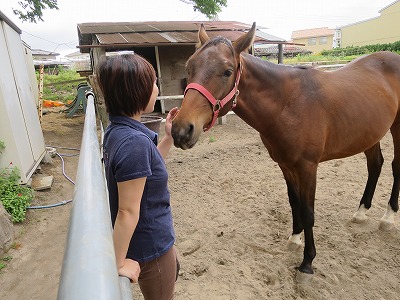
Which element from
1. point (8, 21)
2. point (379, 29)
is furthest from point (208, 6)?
point (379, 29)

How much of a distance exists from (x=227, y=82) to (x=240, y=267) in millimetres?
1659

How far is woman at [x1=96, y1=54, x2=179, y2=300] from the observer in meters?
1.01

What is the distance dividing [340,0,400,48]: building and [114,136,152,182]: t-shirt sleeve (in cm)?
4373

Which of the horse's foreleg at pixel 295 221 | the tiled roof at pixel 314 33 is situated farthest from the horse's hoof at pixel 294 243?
the tiled roof at pixel 314 33

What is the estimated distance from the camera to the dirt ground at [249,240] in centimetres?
240

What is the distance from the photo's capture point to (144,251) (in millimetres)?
1190

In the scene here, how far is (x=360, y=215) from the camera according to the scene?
3252 mm

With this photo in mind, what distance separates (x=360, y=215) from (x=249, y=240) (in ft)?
4.39

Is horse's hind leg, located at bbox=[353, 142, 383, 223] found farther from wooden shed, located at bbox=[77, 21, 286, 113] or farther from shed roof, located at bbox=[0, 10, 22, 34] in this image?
wooden shed, located at bbox=[77, 21, 286, 113]

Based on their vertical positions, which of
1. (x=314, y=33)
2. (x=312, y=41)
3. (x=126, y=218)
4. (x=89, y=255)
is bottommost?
(x=312, y=41)

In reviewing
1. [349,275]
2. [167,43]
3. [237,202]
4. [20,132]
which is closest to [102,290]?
[349,275]

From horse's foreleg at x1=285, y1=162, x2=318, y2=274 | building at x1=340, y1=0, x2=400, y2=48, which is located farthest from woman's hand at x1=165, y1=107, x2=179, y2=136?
building at x1=340, y1=0, x2=400, y2=48

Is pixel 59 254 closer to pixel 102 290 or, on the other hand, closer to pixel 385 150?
pixel 102 290

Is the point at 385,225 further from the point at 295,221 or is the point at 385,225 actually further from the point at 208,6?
the point at 208,6
